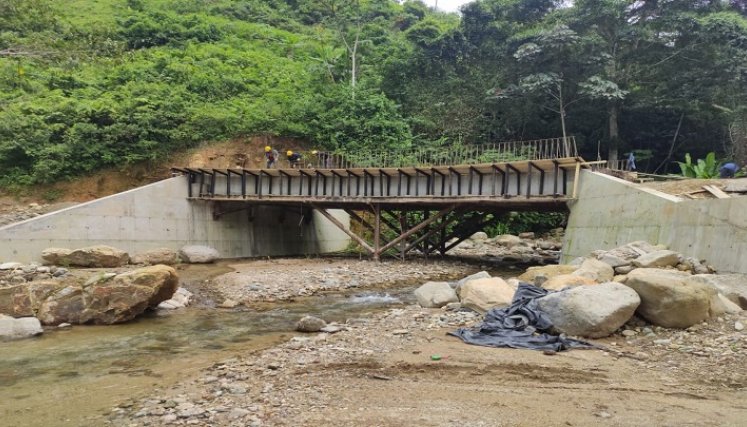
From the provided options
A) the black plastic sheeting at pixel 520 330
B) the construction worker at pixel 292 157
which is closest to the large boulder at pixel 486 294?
the black plastic sheeting at pixel 520 330

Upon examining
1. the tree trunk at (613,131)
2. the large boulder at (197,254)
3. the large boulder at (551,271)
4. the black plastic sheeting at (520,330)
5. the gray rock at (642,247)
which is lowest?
the large boulder at (197,254)

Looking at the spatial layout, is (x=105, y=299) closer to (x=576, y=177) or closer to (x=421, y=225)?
(x=421, y=225)

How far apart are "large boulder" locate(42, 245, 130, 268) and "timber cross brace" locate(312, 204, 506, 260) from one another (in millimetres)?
9665

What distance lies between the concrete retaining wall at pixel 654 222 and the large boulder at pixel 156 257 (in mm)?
16393

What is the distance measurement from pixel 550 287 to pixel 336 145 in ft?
79.1

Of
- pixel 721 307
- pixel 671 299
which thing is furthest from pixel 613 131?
pixel 671 299

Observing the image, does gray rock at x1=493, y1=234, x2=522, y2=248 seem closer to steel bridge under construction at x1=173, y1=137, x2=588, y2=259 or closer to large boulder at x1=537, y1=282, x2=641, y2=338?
steel bridge under construction at x1=173, y1=137, x2=588, y2=259

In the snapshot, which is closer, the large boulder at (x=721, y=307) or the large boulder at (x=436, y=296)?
the large boulder at (x=721, y=307)

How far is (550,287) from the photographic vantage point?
976 centimetres


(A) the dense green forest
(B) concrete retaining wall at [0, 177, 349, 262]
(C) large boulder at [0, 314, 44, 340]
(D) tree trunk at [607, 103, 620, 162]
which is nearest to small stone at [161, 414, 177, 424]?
(C) large boulder at [0, 314, 44, 340]

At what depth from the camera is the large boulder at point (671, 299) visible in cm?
781

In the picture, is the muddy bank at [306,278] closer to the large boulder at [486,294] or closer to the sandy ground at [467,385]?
the large boulder at [486,294]

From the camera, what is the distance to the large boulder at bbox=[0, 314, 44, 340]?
949 centimetres

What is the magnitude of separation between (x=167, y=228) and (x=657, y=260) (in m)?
20.2
